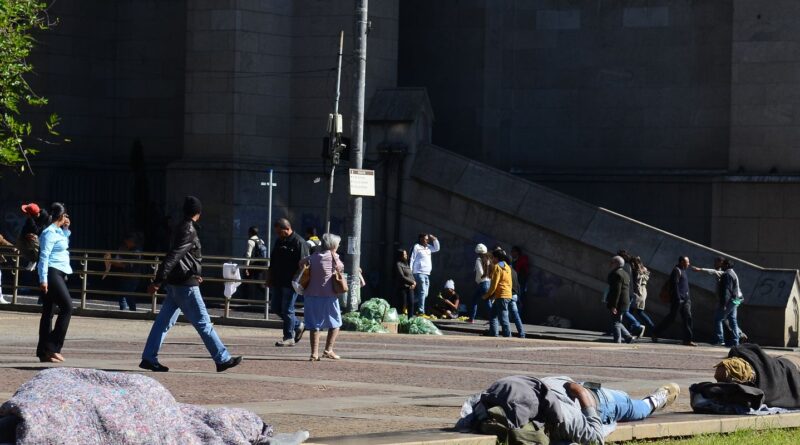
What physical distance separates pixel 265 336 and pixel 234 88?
9.36 m

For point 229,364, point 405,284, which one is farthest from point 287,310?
point 405,284

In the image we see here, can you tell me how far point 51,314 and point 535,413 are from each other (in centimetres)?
758

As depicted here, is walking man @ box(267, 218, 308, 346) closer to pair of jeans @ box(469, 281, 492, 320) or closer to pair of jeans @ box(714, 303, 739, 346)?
pair of jeans @ box(469, 281, 492, 320)

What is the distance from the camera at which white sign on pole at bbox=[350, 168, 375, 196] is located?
2369 centimetres

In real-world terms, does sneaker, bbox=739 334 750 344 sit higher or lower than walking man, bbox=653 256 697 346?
lower

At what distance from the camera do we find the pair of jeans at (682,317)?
25094 millimetres

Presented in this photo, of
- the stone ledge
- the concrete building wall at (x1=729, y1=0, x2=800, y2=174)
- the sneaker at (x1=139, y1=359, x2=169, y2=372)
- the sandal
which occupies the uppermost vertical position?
the concrete building wall at (x1=729, y1=0, x2=800, y2=174)

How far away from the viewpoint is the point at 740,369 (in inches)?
464

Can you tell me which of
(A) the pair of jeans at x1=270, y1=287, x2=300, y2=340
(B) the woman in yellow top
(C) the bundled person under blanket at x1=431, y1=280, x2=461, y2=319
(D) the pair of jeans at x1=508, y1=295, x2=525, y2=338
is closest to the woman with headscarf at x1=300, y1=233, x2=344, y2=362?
(A) the pair of jeans at x1=270, y1=287, x2=300, y2=340

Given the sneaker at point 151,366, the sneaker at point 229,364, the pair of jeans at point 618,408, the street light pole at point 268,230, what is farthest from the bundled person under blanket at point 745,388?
the street light pole at point 268,230

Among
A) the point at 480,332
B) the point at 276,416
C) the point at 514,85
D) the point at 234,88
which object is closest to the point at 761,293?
the point at 480,332

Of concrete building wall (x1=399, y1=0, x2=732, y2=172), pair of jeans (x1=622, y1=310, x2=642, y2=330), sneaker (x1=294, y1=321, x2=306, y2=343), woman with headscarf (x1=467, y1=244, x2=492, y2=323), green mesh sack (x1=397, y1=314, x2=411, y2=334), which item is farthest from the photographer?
concrete building wall (x1=399, y1=0, x2=732, y2=172)

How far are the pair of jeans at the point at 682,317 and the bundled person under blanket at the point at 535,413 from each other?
50.8ft

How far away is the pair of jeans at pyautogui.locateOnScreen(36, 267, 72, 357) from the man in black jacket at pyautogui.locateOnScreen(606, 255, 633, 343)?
36.7 feet
